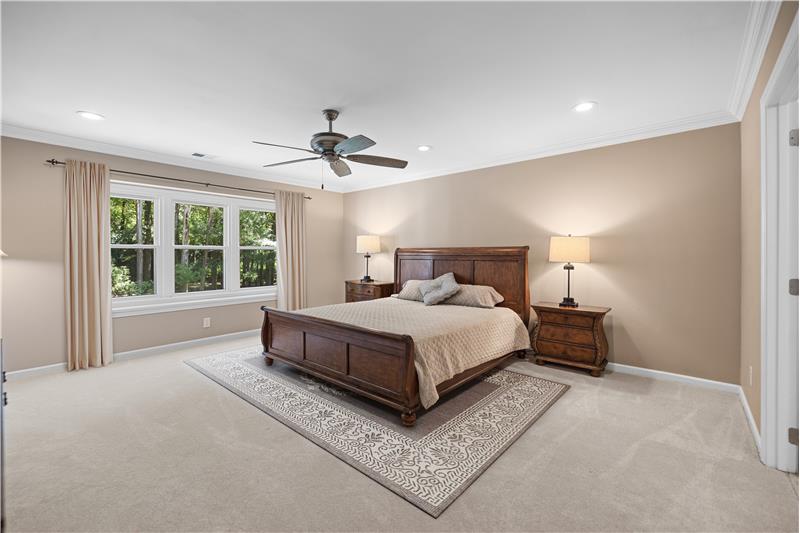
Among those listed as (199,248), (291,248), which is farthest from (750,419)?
(199,248)

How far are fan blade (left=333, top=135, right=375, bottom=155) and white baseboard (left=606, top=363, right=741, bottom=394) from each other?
344cm

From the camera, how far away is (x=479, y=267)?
4.86 metres

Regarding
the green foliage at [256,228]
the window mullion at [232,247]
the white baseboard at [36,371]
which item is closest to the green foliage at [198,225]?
the window mullion at [232,247]

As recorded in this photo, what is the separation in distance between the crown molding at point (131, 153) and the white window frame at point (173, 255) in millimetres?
351

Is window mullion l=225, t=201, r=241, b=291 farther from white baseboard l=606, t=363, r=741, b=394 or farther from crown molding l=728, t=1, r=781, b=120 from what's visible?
crown molding l=728, t=1, r=781, b=120

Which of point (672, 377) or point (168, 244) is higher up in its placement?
point (168, 244)

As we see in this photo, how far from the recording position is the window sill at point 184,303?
4507 millimetres

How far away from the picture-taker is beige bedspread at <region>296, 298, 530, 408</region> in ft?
9.40

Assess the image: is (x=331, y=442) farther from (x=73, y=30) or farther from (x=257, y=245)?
(x=257, y=245)

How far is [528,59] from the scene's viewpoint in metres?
2.39

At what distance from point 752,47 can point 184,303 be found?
19.9 feet

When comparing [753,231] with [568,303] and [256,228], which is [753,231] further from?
[256,228]

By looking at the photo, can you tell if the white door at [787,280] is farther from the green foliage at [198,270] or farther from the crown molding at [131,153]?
the green foliage at [198,270]

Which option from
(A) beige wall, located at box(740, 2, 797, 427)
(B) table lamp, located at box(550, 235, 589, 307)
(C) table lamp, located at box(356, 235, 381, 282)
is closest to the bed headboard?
(C) table lamp, located at box(356, 235, 381, 282)
